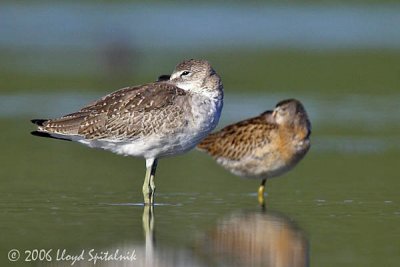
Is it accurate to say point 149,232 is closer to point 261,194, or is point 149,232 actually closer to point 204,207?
point 204,207

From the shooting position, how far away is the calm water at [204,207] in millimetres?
10117

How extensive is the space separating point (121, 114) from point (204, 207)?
53.0 inches

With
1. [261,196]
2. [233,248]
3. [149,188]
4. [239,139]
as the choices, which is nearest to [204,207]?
[149,188]

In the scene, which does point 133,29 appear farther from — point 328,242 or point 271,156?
point 328,242

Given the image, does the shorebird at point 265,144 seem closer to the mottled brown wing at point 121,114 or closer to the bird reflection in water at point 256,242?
the mottled brown wing at point 121,114

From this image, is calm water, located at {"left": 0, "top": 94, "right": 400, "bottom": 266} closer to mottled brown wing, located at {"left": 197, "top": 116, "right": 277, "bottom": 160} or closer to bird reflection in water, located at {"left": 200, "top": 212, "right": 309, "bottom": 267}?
A: bird reflection in water, located at {"left": 200, "top": 212, "right": 309, "bottom": 267}

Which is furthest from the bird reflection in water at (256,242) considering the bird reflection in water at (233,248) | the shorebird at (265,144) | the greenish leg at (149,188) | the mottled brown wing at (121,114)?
the mottled brown wing at (121,114)

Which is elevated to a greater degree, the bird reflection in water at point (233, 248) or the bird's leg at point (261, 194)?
the bird's leg at point (261, 194)

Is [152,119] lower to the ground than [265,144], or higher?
higher

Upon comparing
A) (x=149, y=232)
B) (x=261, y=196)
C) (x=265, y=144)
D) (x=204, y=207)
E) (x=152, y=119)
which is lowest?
(x=149, y=232)

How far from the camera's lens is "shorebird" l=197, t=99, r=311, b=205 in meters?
13.2

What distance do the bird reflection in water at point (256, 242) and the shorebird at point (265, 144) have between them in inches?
55.5

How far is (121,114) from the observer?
12.7m

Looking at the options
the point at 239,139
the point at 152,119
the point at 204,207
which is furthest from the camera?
the point at 239,139
